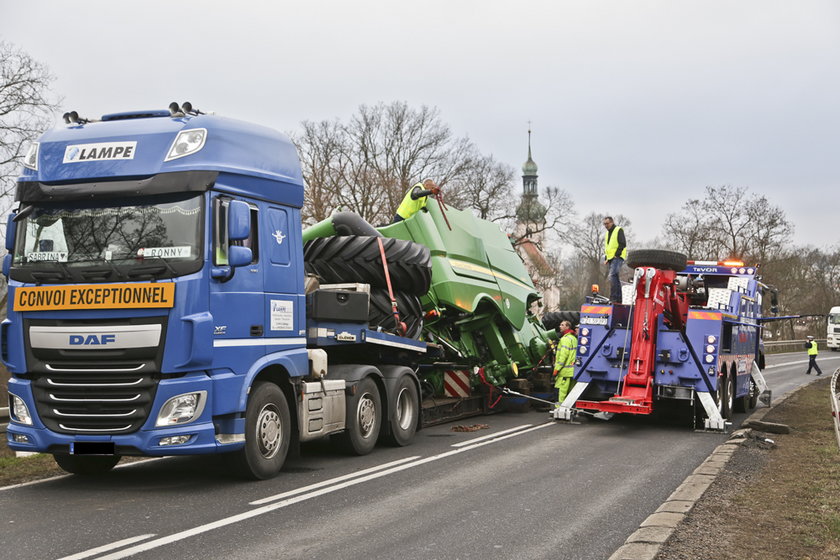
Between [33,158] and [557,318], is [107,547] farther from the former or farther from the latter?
[557,318]

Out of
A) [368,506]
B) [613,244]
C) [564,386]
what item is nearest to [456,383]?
[564,386]

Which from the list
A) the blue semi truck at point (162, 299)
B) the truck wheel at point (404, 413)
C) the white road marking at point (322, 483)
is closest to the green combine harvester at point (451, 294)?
the truck wheel at point (404, 413)

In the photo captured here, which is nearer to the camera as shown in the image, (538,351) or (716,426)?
(716,426)

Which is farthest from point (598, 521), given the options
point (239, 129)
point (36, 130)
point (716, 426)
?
point (36, 130)

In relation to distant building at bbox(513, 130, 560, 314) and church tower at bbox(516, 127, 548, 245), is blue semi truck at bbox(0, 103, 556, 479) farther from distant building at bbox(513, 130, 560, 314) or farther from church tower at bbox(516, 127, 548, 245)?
church tower at bbox(516, 127, 548, 245)

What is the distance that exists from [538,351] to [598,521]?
948cm

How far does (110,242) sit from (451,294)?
6.47 metres

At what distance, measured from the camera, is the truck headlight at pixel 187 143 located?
25.8 feet

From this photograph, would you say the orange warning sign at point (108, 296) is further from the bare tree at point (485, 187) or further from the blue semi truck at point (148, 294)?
the bare tree at point (485, 187)

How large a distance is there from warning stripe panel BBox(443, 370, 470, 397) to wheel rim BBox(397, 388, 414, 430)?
8.49 feet

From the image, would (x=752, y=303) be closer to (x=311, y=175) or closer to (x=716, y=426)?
(x=716, y=426)

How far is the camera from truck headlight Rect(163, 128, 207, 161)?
25.8 feet

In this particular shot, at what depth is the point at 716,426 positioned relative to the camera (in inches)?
502

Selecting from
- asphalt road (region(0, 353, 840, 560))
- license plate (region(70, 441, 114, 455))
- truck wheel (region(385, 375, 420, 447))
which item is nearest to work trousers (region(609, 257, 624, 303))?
asphalt road (region(0, 353, 840, 560))
